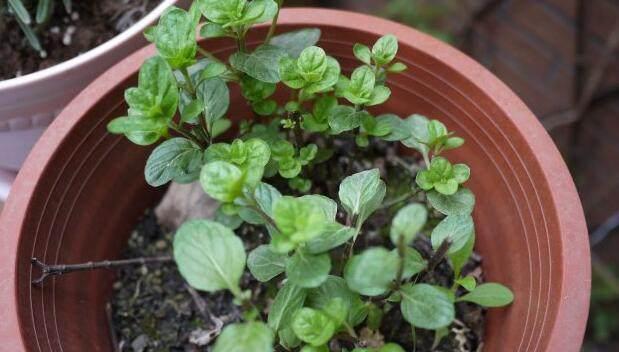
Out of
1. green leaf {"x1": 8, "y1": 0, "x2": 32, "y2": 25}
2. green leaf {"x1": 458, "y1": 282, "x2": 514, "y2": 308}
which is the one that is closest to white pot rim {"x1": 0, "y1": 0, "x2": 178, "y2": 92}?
green leaf {"x1": 8, "y1": 0, "x2": 32, "y2": 25}

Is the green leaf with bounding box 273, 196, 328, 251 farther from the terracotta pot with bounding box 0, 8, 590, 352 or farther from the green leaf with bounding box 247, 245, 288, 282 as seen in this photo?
the terracotta pot with bounding box 0, 8, 590, 352

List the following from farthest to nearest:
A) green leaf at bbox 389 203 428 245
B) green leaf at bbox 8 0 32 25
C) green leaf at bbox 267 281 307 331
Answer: green leaf at bbox 8 0 32 25, green leaf at bbox 267 281 307 331, green leaf at bbox 389 203 428 245

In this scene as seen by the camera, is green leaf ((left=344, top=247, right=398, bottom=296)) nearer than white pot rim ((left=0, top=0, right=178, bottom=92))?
Yes

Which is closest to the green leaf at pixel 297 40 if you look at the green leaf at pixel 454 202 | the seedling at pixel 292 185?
the seedling at pixel 292 185

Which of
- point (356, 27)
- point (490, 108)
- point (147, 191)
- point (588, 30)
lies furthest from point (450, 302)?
point (588, 30)

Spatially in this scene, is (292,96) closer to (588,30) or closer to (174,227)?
(174,227)

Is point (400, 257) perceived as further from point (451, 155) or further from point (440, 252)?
point (451, 155)

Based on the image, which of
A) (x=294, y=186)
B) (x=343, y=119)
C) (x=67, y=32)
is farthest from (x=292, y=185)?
(x=67, y=32)
